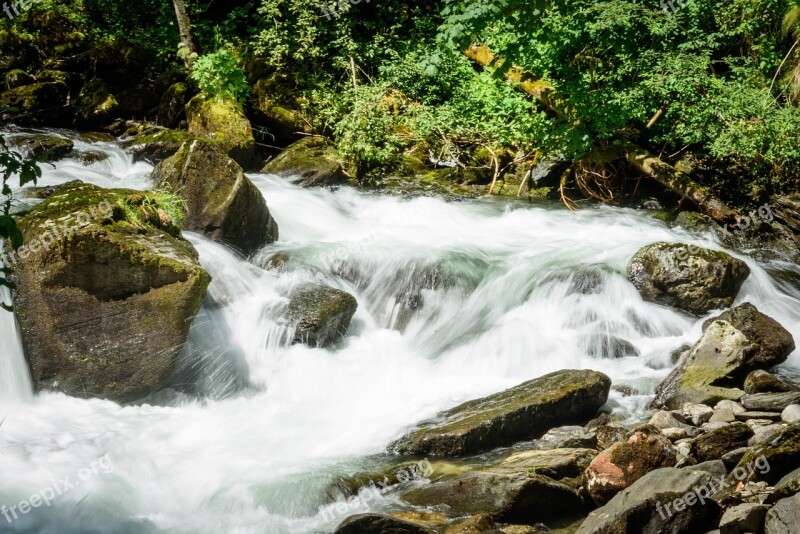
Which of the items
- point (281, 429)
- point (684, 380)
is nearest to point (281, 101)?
point (281, 429)

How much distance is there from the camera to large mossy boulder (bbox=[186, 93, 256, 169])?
40.1ft

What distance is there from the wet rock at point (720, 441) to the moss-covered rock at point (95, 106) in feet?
40.8

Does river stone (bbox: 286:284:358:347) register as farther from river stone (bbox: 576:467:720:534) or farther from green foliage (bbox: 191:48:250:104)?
green foliage (bbox: 191:48:250:104)

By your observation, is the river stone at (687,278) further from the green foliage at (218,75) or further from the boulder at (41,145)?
the boulder at (41,145)

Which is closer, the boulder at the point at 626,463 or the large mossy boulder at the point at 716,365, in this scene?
the boulder at the point at 626,463

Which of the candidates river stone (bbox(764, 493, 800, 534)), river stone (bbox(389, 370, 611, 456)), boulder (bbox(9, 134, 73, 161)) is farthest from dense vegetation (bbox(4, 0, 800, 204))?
river stone (bbox(764, 493, 800, 534))

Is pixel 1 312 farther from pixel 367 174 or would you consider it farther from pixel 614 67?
pixel 614 67

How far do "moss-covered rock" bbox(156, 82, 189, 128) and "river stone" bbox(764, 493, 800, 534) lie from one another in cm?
1240

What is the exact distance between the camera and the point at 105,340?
6246 mm

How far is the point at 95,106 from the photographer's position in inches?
521

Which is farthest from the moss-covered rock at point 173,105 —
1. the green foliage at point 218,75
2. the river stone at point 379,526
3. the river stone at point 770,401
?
the river stone at point 770,401

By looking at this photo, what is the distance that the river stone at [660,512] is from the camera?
3779mm

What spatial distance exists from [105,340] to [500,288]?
16.1ft

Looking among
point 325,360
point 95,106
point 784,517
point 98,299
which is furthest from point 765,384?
point 95,106
